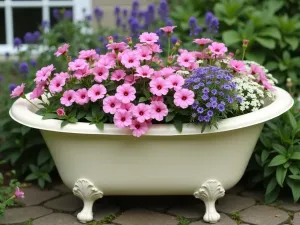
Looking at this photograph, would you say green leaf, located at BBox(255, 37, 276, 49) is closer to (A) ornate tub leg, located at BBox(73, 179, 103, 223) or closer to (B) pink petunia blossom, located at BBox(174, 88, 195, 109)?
(B) pink petunia blossom, located at BBox(174, 88, 195, 109)

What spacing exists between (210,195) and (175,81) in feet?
1.86

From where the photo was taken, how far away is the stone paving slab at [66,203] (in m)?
3.15

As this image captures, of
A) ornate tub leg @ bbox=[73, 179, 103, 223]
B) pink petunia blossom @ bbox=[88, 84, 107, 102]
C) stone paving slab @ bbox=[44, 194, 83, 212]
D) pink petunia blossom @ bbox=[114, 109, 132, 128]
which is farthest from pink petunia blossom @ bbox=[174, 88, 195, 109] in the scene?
stone paving slab @ bbox=[44, 194, 83, 212]

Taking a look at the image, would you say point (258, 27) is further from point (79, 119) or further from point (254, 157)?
point (79, 119)

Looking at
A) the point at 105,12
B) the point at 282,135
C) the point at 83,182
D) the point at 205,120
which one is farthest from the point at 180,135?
the point at 105,12

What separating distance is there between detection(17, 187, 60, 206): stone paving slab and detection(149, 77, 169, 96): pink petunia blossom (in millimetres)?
973

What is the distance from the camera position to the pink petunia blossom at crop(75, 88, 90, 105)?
277 cm

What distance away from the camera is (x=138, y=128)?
8.77 ft

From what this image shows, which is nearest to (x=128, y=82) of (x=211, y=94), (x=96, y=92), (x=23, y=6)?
(x=96, y=92)

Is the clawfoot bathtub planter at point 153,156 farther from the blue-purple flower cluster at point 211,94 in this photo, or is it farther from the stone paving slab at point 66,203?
the stone paving slab at point 66,203

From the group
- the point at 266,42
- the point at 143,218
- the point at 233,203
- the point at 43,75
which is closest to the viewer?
the point at 43,75

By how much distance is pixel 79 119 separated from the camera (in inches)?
112

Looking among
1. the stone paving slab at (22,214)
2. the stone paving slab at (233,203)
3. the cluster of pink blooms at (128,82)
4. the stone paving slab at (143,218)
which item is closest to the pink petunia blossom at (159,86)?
the cluster of pink blooms at (128,82)

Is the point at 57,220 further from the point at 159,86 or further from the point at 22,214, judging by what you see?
the point at 159,86
